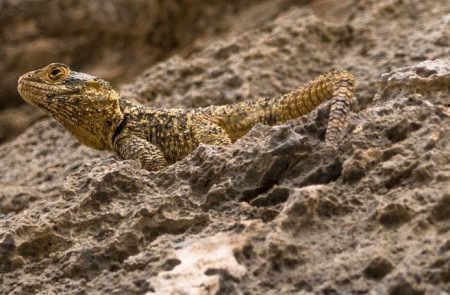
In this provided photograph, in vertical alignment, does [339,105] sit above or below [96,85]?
below

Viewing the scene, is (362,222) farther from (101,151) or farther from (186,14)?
(186,14)

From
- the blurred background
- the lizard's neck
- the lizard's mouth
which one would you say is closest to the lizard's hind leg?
the lizard's neck

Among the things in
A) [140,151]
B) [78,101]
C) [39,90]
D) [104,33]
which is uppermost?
[104,33]

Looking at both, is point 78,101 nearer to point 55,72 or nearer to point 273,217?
point 55,72

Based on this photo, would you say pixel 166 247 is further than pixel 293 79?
No

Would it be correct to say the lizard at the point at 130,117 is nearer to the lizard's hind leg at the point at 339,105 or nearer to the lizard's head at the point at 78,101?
the lizard's head at the point at 78,101

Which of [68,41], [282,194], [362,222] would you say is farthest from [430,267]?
[68,41]

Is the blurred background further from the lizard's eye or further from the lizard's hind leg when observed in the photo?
the lizard's hind leg

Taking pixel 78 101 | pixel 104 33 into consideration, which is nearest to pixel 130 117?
pixel 78 101
